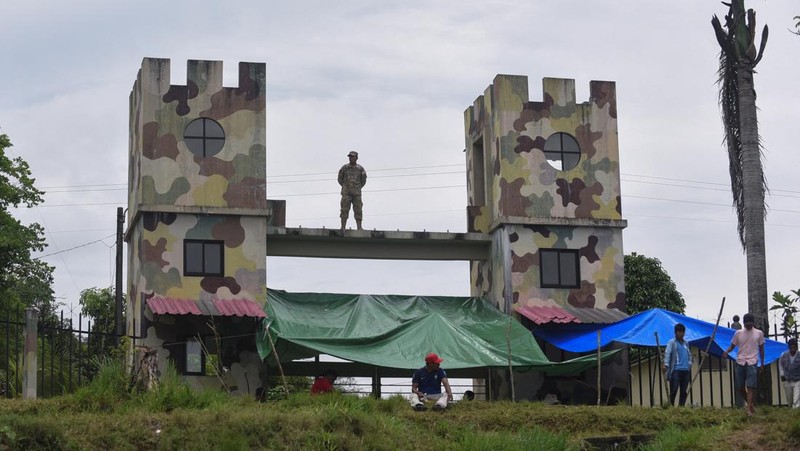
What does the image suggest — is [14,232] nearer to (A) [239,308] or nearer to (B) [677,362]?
(A) [239,308]

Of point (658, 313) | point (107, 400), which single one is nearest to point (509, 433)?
point (107, 400)

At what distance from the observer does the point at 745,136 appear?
29938 millimetres

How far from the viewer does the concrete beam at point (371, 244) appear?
32750mm

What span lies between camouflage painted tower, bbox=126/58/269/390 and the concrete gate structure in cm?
3

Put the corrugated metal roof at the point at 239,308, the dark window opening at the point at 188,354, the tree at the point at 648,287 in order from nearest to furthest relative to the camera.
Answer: the corrugated metal roof at the point at 239,308 < the dark window opening at the point at 188,354 < the tree at the point at 648,287

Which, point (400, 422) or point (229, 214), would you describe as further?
point (229, 214)

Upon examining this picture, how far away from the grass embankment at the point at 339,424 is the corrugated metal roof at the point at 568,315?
29.7ft

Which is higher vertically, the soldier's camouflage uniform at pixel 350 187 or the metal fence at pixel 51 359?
the soldier's camouflage uniform at pixel 350 187

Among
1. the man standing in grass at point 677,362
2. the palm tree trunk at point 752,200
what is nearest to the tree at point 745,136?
the palm tree trunk at point 752,200

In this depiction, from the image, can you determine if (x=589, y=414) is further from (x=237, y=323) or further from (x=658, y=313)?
(x=237, y=323)

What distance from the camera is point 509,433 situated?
803 inches

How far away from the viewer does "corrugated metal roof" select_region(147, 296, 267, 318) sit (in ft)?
98.6

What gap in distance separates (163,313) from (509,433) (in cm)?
1204

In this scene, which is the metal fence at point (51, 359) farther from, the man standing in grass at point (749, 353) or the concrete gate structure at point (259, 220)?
the man standing in grass at point (749, 353)
